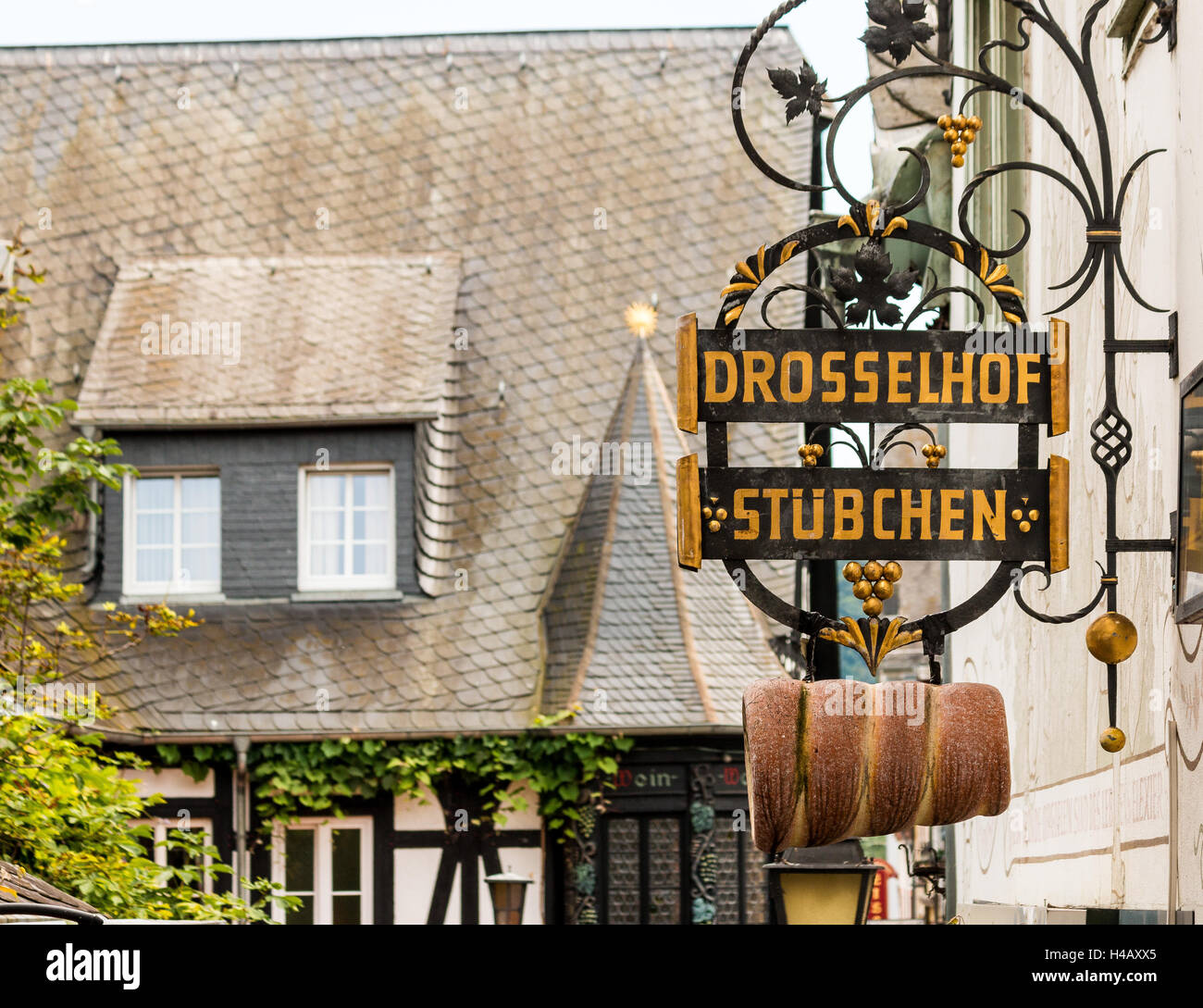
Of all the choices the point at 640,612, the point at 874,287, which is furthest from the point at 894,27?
the point at 640,612

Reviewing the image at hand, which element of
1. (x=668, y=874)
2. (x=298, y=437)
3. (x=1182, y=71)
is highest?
(x=298, y=437)

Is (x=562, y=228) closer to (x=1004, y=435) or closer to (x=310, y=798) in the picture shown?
(x=310, y=798)

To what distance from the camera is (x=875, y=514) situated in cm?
362

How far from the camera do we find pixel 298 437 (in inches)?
632

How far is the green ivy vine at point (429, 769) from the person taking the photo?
14570mm

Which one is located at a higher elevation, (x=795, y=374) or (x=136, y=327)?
(x=136, y=327)

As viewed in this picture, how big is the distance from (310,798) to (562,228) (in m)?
6.31

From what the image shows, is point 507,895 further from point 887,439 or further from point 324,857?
point 887,439

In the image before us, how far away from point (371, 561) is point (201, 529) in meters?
1.53

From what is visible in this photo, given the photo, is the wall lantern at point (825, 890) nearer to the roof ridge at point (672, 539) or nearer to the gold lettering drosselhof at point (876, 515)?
the gold lettering drosselhof at point (876, 515)

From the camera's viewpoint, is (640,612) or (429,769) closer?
(429,769)

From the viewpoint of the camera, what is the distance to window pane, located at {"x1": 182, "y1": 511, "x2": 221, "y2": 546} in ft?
53.0
